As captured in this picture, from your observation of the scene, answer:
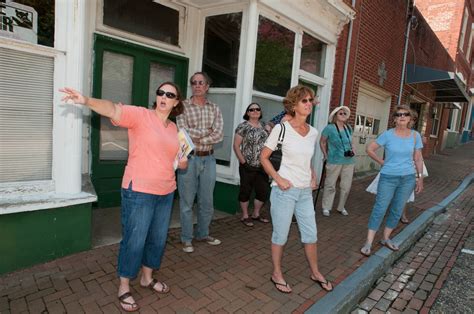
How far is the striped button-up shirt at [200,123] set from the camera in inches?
135

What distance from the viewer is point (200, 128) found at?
3.51 meters

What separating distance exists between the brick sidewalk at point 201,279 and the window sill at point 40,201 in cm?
58

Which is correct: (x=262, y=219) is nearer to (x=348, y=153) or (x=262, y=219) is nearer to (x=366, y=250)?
(x=366, y=250)

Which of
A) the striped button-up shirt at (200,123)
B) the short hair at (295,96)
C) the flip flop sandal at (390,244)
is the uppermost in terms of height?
the short hair at (295,96)

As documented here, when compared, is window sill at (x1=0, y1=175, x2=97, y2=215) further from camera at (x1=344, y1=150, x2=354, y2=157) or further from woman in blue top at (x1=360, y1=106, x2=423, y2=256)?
camera at (x1=344, y1=150, x2=354, y2=157)

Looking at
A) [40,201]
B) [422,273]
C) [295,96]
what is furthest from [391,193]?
[40,201]

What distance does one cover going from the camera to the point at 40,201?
2879 millimetres

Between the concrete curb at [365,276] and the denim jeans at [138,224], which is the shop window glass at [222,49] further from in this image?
the concrete curb at [365,276]

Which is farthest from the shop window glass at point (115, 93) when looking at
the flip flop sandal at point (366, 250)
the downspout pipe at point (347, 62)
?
the downspout pipe at point (347, 62)

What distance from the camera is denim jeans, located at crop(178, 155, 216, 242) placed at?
11.3 ft

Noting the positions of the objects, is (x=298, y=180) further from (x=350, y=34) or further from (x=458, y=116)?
(x=458, y=116)

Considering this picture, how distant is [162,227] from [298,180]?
1.22 meters

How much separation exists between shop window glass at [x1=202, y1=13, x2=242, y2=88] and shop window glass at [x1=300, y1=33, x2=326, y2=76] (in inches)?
66.8

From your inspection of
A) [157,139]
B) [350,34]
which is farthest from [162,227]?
[350,34]
